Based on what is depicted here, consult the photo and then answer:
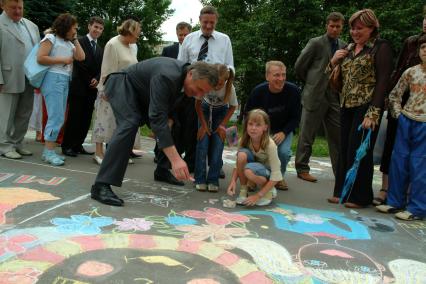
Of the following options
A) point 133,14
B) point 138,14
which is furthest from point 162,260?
point 138,14

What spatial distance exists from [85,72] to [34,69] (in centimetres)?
84

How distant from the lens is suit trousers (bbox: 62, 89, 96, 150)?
5.27m

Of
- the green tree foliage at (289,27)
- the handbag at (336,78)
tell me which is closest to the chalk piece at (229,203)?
the handbag at (336,78)

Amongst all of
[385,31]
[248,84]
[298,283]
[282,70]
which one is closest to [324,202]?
[282,70]

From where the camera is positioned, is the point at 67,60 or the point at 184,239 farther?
the point at 67,60

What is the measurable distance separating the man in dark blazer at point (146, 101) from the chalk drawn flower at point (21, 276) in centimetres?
116

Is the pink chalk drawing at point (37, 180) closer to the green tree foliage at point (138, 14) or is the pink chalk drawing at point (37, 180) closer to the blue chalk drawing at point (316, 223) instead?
the blue chalk drawing at point (316, 223)

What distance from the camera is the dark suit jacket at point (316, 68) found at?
493 cm

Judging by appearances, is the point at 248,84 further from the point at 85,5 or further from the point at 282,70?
the point at 282,70

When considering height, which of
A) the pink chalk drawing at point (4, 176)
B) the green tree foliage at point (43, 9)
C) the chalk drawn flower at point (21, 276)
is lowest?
the pink chalk drawing at point (4, 176)

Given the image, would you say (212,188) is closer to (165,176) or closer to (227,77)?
(165,176)

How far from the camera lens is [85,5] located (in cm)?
2267

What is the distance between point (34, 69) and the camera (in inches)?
177

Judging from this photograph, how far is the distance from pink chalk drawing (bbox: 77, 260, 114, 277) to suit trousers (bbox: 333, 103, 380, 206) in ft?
8.14
